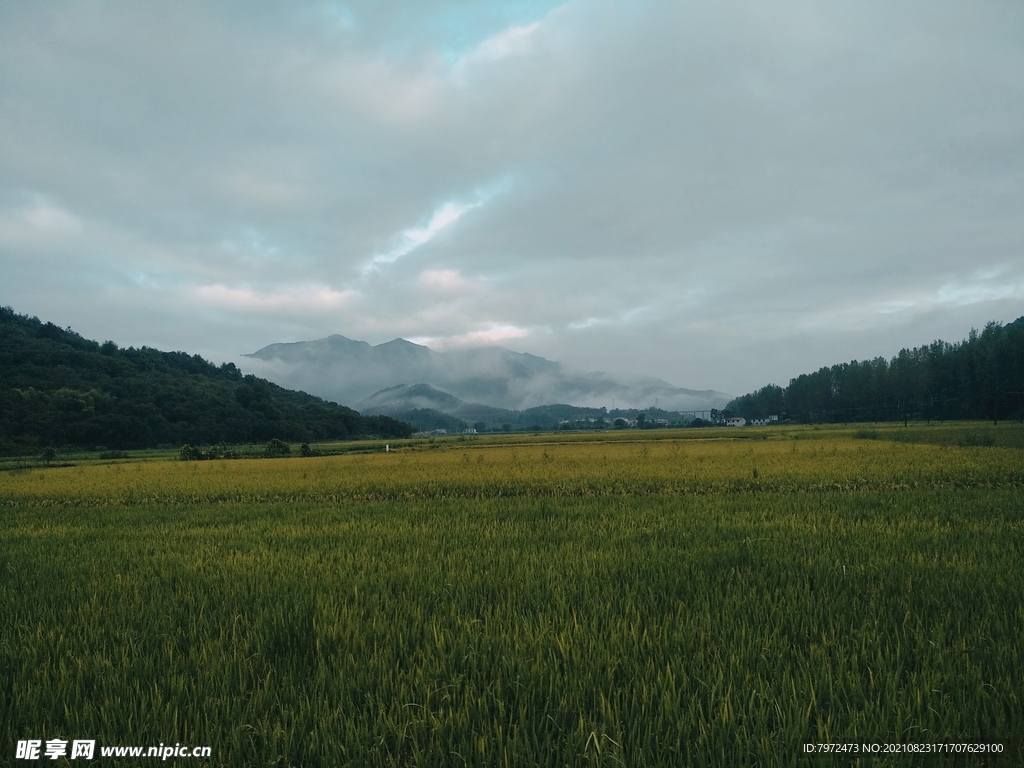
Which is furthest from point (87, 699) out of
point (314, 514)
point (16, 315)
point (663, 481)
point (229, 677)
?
point (16, 315)

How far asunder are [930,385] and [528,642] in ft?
352

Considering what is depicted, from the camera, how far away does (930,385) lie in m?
84.2

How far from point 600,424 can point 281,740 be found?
181m

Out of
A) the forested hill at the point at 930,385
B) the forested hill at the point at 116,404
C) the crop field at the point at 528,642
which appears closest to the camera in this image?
the crop field at the point at 528,642

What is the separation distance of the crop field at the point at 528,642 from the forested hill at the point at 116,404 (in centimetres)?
6165

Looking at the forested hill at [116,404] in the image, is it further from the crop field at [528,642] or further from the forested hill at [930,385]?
the forested hill at [930,385]

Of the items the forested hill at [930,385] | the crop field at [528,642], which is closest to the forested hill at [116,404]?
the crop field at [528,642]

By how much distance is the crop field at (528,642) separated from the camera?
246 cm

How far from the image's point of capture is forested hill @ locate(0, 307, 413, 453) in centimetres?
5494

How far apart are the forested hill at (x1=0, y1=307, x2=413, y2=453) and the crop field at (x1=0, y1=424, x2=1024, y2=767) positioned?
6165cm

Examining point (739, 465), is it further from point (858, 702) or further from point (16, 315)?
point (16, 315)

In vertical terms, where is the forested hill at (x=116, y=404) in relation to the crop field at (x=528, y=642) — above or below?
above

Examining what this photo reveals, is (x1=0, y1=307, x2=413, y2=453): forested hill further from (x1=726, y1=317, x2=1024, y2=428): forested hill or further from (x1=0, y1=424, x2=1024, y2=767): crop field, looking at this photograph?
(x1=726, y1=317, x2=1024, y2=428): forested hill

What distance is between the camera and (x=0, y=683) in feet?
10.1
